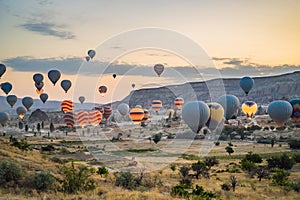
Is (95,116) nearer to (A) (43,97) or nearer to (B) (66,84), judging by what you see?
(A) (43,97)

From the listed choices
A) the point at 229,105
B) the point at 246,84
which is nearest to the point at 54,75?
the point at 229,105

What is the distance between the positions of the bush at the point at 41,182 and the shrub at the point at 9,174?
59 cm

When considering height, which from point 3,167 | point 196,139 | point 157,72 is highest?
point 157,72

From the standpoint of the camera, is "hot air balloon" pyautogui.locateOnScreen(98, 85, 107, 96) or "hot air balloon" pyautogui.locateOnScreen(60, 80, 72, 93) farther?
"hot air balloon" pyautogui.locateOnScreen(98, 85, 107, 96)

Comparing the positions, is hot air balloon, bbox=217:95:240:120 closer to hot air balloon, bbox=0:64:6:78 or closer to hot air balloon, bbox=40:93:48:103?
hot air balloon, bbox=0:64:6:78

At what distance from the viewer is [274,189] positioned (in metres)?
23.0

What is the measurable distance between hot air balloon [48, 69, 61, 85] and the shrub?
154 ft

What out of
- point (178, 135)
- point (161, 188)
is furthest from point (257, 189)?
point (178, 135)

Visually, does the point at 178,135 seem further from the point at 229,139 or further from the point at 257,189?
the point at 257,189

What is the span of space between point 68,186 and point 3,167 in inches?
124

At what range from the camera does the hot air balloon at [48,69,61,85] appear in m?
62.7

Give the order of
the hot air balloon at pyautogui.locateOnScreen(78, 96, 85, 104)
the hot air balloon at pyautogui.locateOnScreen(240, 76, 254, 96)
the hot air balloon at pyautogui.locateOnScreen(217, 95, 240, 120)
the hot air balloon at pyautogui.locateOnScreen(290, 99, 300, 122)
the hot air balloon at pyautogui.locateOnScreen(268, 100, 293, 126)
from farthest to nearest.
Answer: the hot air balloon at pyautogui.locateOnScreen(78, 96, 85, 104) < the hot air balloon at pyautogui.locateOnScreen(240, 76, 254, 96) < the hot air balloon at pyautogui.locateOnScreen(290, 99, 300, 122) < the hot air balloon at pyautogui.locateOnScreen(217, 95, 240, 120) < the hot air balloon at pyautogui.locateOnScreen(268, 100, 293, 126)

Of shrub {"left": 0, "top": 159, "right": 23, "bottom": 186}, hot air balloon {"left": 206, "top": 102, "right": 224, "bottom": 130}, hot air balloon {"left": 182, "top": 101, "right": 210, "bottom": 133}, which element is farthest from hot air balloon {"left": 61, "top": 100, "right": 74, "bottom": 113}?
shrub {"left": 0, "top": 159, "right": 23, "bottom": 186}

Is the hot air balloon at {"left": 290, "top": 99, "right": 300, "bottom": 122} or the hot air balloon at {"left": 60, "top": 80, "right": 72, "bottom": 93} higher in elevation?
the hot air balloon at {"left": 60, "top": 80, "right": 72, "bottom": 93}
